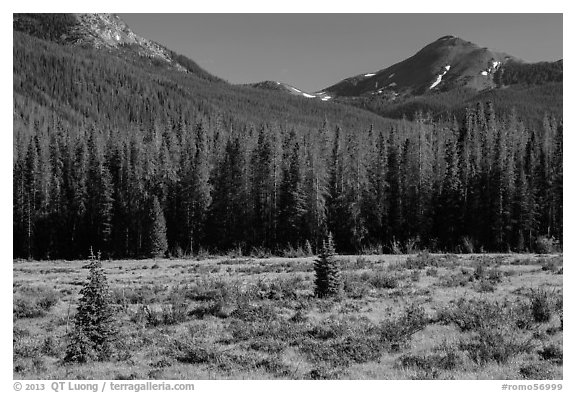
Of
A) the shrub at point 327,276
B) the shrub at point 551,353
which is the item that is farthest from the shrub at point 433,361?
the shrub at point 327,276

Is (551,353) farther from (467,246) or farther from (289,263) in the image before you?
(467,246)

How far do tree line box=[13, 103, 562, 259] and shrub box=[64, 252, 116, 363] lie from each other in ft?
142

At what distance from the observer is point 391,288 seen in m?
26.2

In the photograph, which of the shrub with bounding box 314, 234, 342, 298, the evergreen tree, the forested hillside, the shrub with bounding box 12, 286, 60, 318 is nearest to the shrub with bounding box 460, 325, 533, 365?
the shrub with bounding box 314, 234, 342, 298

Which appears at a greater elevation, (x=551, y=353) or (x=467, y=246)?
(x=467, y=246)

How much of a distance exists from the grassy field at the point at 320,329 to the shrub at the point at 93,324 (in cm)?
38

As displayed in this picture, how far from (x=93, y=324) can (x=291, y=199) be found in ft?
168

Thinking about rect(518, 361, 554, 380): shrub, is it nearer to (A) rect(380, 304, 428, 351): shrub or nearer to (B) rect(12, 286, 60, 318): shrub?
(A) rect(380, 304, 428, 351): shrub

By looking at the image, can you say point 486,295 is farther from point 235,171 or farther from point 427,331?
point 235,171

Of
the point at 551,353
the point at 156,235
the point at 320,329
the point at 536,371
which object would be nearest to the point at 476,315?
the point at 551,353

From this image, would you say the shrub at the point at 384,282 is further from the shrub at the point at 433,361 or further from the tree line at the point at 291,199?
the tree line at the point at 291,199

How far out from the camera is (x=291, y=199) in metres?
66.9

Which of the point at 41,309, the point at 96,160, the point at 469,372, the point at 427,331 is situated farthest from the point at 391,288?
the point at 96,160

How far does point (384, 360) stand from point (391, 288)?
1112 cm
